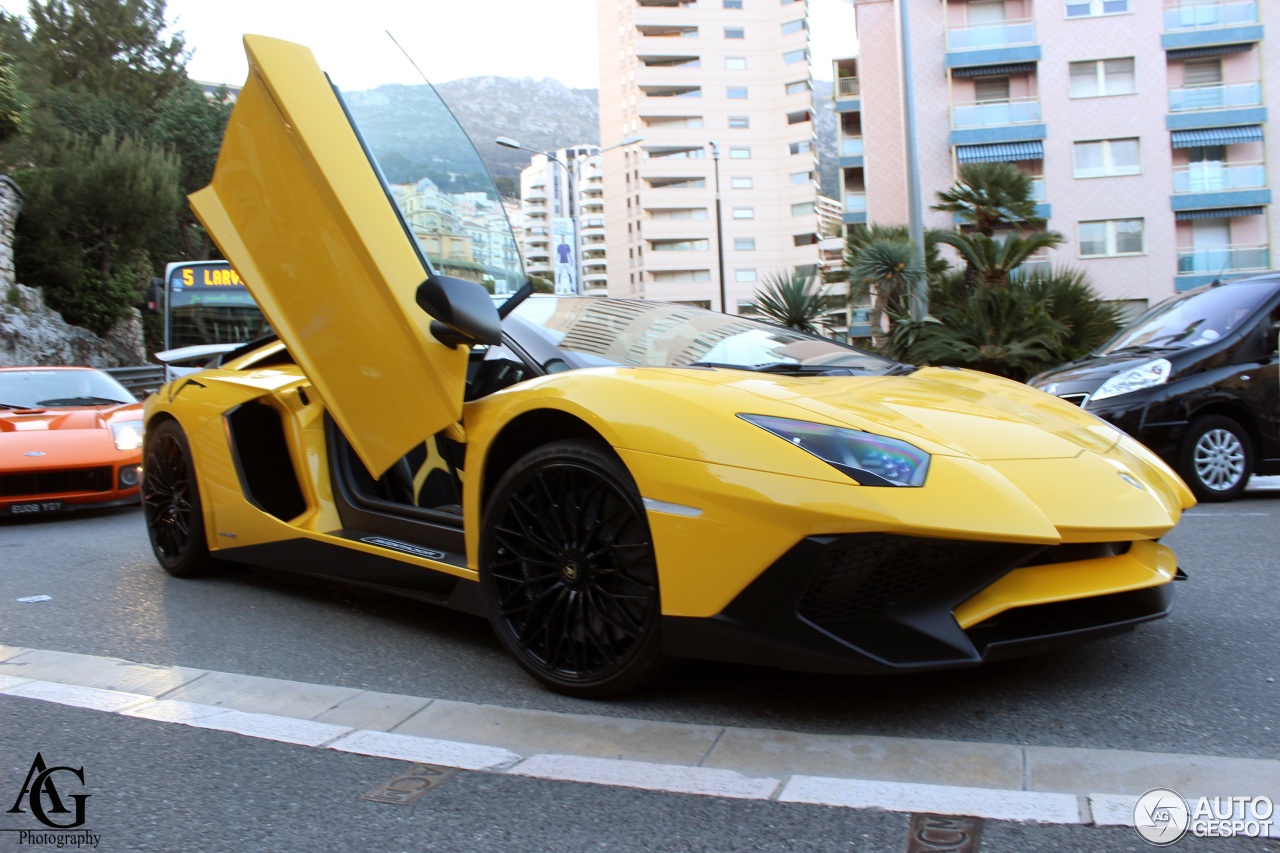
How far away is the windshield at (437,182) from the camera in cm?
342

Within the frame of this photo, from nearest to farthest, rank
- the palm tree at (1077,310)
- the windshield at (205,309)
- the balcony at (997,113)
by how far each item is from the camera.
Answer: the palm tree at (1077,310)
the windshield at (205,309)
the balcony at (997,113)

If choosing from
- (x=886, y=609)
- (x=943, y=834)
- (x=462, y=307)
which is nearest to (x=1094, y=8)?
(x=462, y=307)

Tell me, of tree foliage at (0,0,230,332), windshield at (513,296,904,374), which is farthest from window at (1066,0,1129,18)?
windshield at (513,296,904,374)

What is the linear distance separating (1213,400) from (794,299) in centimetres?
617

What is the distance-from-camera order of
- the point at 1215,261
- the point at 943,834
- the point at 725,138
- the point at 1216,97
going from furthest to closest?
1. the point at 725,138
2. the point at 1216,97
3. the point at 1215,261
4. the point at 943,834

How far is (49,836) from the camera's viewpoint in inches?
84.1

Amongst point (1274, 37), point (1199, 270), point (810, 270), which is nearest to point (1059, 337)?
point (810, 270)

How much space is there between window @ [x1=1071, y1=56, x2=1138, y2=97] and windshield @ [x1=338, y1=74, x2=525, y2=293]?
40.3 metres

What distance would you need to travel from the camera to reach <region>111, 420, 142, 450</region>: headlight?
7.80m

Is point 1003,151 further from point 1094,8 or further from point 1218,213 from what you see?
point 1218,213

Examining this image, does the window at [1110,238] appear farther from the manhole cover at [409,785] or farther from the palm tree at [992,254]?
the manhole cover at [409,785]

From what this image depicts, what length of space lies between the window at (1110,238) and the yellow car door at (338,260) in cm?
3917

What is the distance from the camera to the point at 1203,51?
126ft

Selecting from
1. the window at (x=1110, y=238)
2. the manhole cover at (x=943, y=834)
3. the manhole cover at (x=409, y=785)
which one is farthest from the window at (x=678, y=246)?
the manhole cover at (x=943, y=834)
